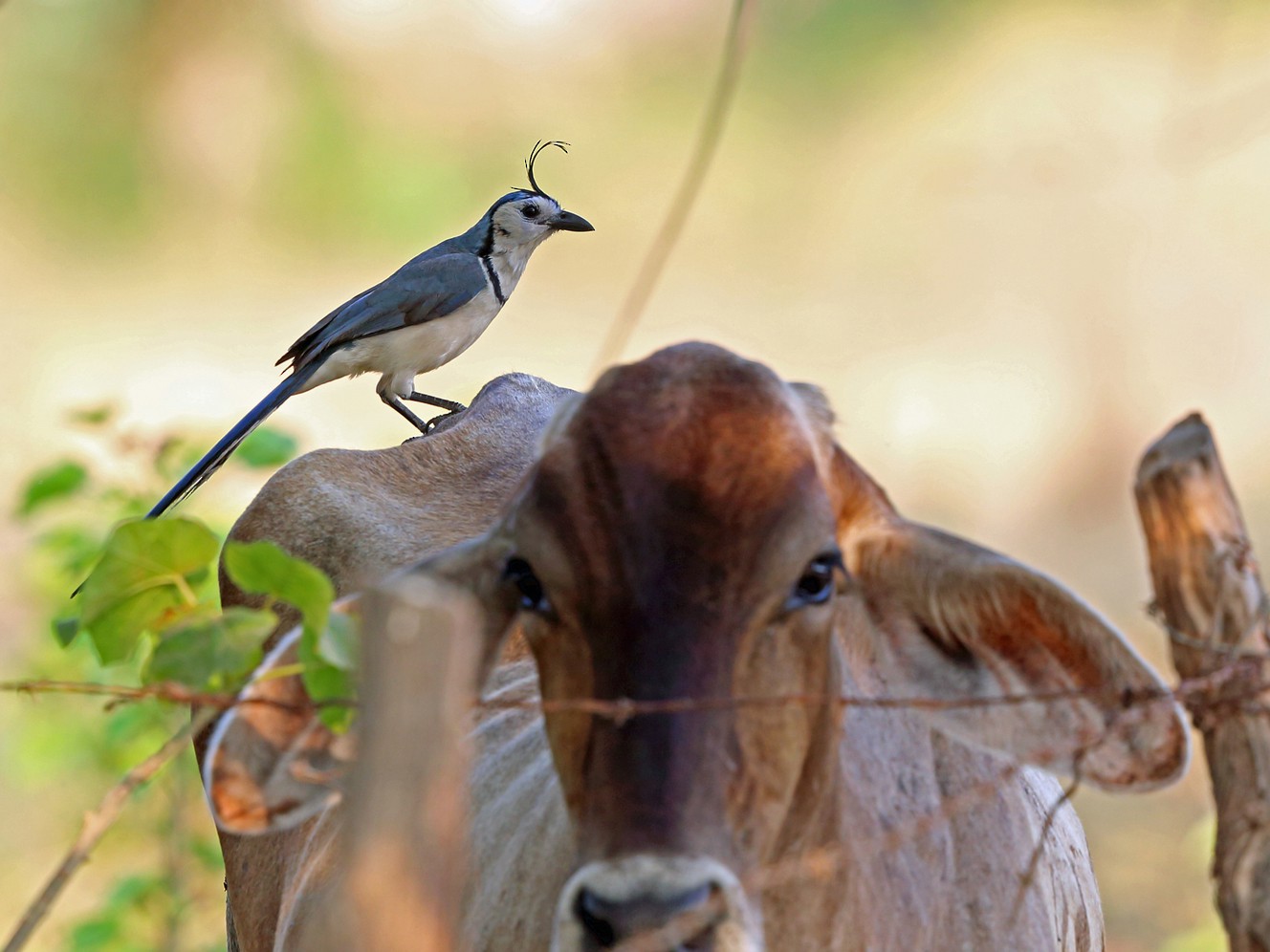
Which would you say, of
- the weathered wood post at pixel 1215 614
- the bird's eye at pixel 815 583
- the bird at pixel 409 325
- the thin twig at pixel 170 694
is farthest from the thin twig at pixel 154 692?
the bird at pixel 409 325

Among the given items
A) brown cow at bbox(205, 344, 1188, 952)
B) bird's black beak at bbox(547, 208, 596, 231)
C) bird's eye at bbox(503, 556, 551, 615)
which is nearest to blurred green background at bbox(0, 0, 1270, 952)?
bird's black beak at bbox(547, 208, 596, 231)

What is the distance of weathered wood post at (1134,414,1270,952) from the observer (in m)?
2.11

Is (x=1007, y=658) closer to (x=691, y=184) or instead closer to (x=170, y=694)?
(x=691, y=184)

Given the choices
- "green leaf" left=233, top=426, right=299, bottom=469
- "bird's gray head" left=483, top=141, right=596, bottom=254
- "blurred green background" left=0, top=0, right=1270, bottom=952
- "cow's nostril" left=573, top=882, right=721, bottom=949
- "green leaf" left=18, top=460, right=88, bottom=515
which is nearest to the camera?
"cow's nostril" left=573, top=882, right=721, bottom=949

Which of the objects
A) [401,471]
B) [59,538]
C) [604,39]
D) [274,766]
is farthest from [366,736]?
[604,39]

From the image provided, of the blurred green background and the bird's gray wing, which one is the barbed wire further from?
the blurred green background

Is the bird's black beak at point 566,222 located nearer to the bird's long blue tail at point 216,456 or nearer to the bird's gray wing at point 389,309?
the bird's gray wing at point 389,309

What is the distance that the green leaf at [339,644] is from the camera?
7.54 ft

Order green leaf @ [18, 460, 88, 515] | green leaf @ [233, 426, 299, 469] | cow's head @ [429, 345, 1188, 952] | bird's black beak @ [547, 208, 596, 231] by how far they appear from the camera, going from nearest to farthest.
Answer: cow's head @ [429, 345, 1188, 952], green leaf @ [18, 460, 88, 515], green leaf @ [233, 426, 299, 469], bird's black beak @ [547, 208, 596, 231]

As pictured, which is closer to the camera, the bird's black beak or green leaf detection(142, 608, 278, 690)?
green leaf detection(142, 608, 278, 690)

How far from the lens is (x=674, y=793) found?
239 centimetres

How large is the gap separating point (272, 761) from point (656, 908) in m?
A: 0.82

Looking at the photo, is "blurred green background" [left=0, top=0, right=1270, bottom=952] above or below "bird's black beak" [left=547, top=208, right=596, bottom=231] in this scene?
above

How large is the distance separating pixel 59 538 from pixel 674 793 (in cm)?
416
